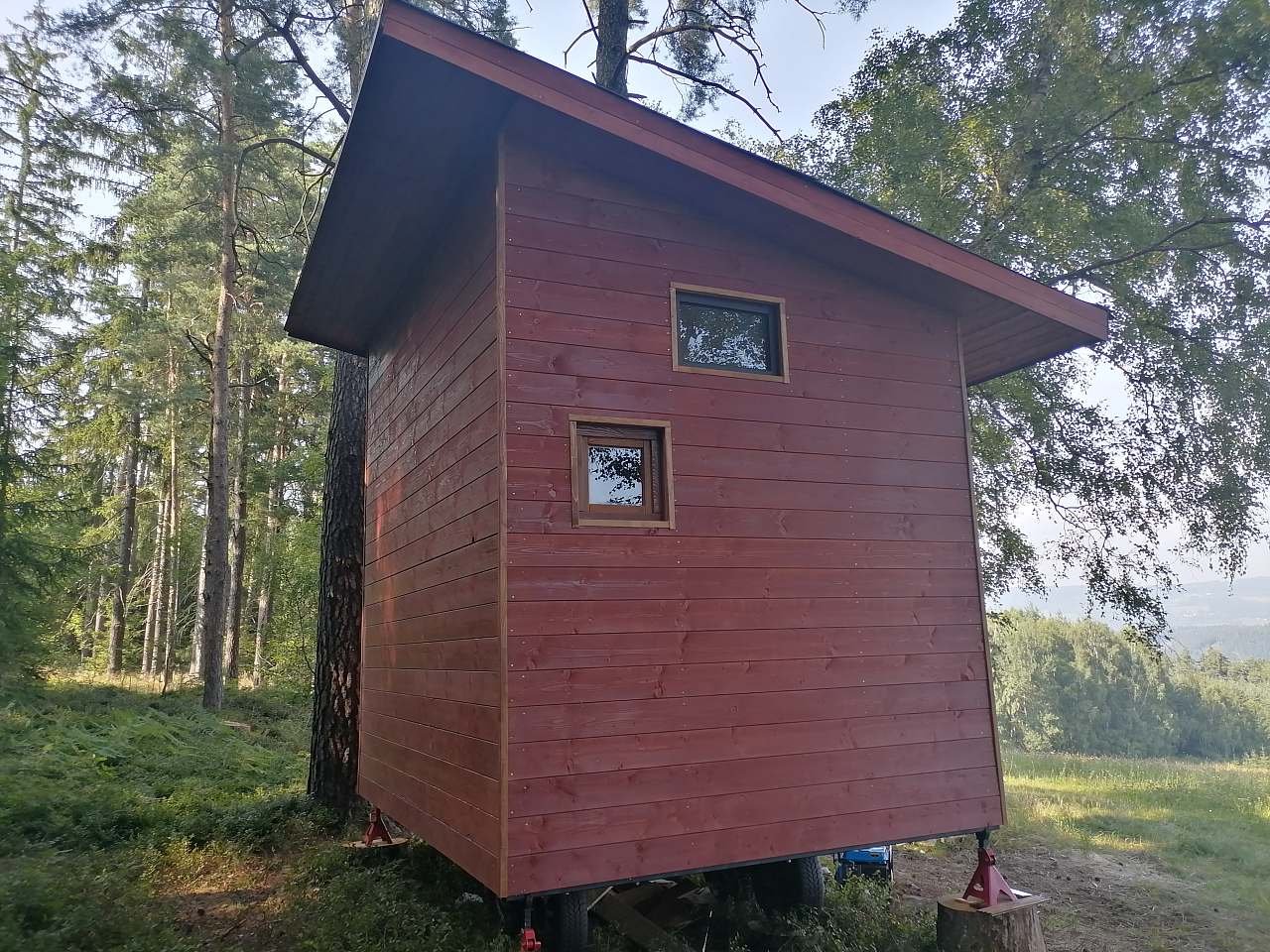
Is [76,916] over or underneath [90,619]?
underneath

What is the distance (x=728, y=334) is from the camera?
4.88 m

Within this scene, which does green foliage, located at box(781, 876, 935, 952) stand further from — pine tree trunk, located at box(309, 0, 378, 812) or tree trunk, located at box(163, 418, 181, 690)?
tree trunk, located at box(163, 418, 181, 690)

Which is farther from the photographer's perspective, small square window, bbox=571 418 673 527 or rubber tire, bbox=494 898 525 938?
rubber tire, bbox=494 898 525 938

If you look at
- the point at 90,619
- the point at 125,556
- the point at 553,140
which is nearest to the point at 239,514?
the point at 125,556

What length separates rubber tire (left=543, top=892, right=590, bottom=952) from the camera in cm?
420

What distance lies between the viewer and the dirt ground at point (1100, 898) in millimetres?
6578

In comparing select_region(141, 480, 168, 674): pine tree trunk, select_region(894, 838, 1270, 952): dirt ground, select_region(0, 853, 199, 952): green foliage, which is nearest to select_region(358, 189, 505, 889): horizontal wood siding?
select_region(0, 853, 199, 952): green foliage

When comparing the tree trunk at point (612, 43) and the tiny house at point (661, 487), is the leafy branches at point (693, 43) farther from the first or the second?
the tiny house at point (661, 487)

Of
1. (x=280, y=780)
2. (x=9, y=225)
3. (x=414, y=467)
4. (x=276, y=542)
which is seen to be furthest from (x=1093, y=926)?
(x=9, y=225)

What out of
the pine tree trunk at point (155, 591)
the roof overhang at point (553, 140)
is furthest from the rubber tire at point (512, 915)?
the pine tree trunk at point (155, 591)

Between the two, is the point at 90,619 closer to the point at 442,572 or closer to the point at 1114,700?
the point at 442,572

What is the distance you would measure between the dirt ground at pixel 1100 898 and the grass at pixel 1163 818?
46cm

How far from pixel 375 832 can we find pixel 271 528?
1486 centimetres

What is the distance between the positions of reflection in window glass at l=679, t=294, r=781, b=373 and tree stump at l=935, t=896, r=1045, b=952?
348 centimetres
